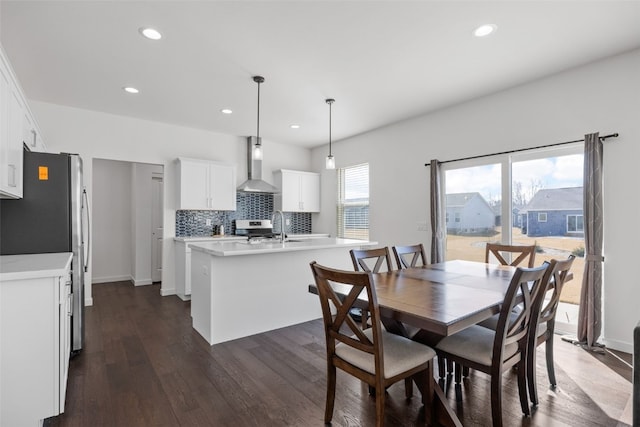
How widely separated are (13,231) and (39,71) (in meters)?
1.84

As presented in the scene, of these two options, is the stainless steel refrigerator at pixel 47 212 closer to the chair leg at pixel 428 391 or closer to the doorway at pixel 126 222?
the chair leg at pixel 428 391

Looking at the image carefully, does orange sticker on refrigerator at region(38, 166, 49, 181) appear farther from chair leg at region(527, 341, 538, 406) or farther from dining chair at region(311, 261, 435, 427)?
chair leg at region(527, 341, 538, 406)

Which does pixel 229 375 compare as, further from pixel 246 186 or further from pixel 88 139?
pixel 88 139

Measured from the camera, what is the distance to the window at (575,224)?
125 inches

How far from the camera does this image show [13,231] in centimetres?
243

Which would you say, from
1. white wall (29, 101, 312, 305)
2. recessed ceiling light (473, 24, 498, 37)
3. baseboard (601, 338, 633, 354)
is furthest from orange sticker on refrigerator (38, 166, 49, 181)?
baseboard (601, 338, 633, 354)

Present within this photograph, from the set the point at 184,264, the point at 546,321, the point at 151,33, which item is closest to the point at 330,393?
the point at 546,321

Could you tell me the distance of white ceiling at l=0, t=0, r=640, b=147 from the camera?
230 centimetres

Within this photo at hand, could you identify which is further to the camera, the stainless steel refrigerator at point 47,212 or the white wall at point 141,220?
the white wall at point 141,220

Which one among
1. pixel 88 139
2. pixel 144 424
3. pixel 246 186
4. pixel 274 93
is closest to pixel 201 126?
pixel 246 186

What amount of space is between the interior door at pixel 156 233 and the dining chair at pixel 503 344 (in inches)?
217

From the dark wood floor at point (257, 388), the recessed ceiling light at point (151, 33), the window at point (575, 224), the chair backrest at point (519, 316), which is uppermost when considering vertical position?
the recessed ceiling light at point (151, 33)

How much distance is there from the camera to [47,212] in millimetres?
2539

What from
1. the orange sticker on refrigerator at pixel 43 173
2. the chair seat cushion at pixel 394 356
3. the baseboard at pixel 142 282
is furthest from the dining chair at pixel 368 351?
the baseboard at pixel 142 282
